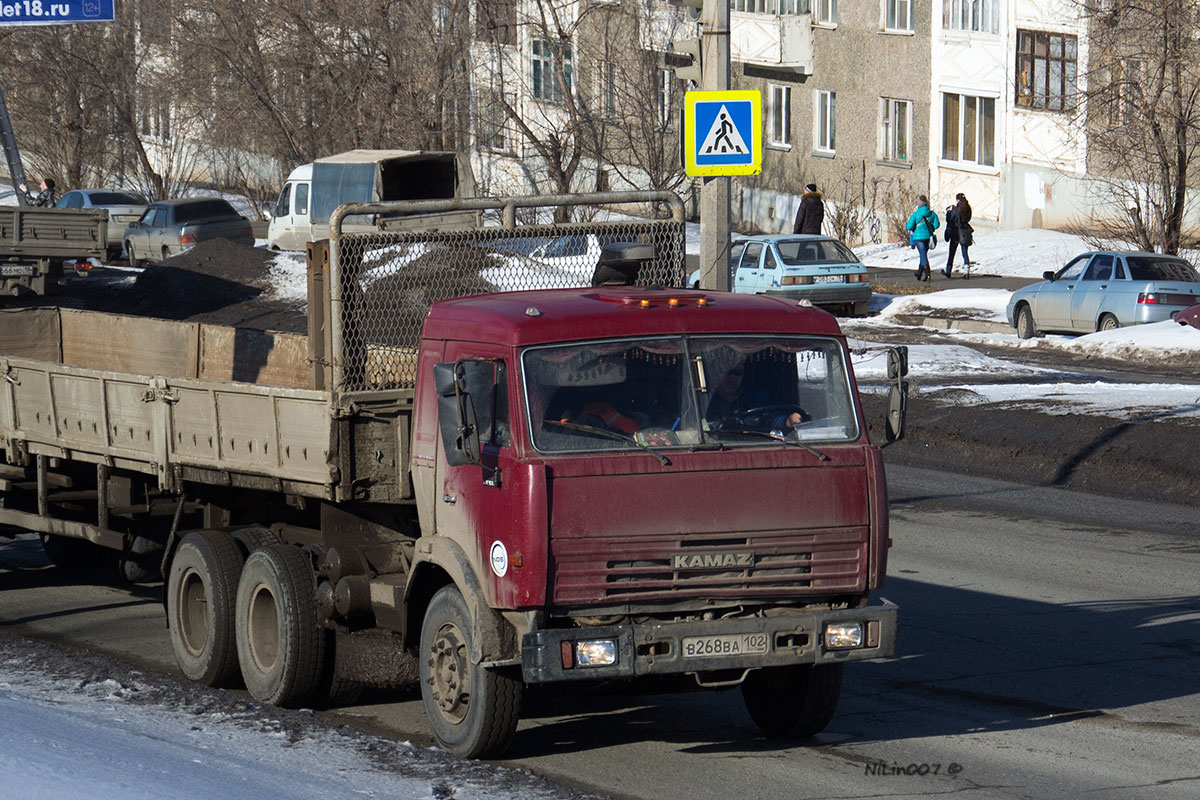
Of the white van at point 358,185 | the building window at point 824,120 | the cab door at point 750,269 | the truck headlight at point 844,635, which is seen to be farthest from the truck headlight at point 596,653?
the building window at point 824,120

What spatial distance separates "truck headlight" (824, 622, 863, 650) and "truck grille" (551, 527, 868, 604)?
0.50 ft

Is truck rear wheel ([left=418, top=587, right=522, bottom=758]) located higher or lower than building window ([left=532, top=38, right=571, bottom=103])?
lower

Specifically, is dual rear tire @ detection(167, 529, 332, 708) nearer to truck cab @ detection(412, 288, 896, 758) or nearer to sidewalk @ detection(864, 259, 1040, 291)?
truck cab @ detection(412, 288, 896, 758)

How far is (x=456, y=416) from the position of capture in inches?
269

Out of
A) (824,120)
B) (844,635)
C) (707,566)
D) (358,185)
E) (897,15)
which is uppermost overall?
(897,15)

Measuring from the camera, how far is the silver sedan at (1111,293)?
1029 inches

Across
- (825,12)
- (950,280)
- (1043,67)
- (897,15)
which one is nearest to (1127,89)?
(950,280)

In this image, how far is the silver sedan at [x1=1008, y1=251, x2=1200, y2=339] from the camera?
26141mm

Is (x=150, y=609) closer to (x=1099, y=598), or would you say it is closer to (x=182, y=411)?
(x=182, y=411)

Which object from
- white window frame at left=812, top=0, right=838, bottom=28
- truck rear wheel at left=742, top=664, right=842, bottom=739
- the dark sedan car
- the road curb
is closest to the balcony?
white window frame at left=812, top=0, right=838, bottom=28

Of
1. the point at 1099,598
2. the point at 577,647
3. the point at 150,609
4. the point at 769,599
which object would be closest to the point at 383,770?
the point at 577,647

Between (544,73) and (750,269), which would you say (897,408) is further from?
(544,73)

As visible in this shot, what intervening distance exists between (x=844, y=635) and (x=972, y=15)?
40.6 meters

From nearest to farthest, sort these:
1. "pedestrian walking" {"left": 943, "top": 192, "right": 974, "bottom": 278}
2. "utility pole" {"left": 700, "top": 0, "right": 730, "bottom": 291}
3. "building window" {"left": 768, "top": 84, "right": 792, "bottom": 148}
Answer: "utility pole" {"left": 700, "top": 0, "right": 730, "bottom": 291}
"pedestrian walking" {"left": 943, "top": 192, "right": 974, "bottom": 278}
"building window" {"left": 768, "top": 84, "right": 792, "bottom": 148}
